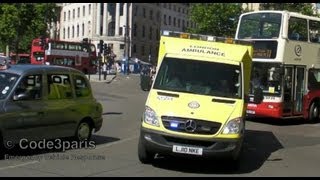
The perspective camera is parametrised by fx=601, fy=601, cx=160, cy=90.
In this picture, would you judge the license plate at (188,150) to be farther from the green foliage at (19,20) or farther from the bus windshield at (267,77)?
the green foliage at (19,20)

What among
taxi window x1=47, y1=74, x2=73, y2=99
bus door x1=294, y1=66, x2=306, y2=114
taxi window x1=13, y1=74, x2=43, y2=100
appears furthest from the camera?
bus door x1=294, y1=66, x2=306, y2=114

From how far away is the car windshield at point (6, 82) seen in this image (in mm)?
10883

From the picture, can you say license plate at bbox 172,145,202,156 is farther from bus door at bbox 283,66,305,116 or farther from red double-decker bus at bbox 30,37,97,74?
red double-decker bus at bbox 30,37,97,74

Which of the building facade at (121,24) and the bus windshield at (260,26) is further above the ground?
the bus windshield at (260,26)

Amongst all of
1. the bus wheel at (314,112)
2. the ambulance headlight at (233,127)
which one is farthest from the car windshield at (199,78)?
the bus wheel at (314,112)

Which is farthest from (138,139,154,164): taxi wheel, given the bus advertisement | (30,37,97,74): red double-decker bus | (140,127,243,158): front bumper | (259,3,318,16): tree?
(30,37,97,74): red double-decker bus

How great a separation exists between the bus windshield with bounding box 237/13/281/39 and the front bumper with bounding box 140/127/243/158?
1127cm

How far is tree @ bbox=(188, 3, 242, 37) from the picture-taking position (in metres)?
68.1

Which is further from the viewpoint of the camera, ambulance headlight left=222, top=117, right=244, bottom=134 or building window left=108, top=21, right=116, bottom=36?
building window left=108, top=21, right=116, bottom=36

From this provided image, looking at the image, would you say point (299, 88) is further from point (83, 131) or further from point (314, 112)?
point (83, 131)

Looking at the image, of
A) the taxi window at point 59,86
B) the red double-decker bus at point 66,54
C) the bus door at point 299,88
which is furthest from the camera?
the red double-decker bus at point 66,54

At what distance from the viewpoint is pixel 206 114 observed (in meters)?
10.3

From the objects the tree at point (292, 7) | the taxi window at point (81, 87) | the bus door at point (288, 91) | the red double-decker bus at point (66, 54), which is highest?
the tree at point (292, 7)

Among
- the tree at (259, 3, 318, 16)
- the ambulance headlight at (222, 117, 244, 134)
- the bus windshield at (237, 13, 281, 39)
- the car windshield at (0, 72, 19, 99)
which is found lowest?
the ambulance headlight at (222, 117, 244, 134)
